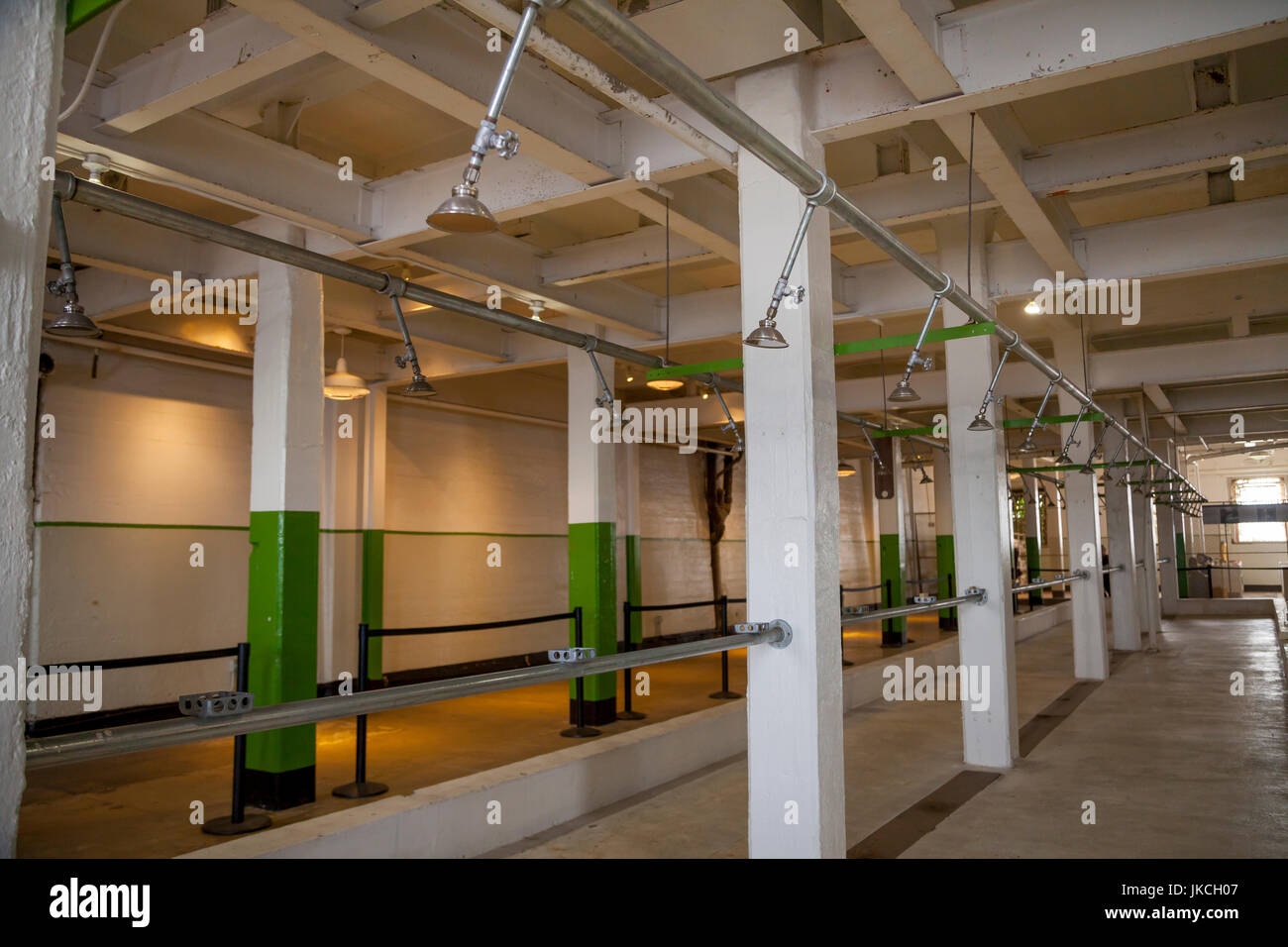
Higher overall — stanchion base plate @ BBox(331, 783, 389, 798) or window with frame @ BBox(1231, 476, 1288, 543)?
window with frame @ BBox(1231, 476, 1288, 543)

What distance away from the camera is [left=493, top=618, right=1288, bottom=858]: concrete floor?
4254 mm

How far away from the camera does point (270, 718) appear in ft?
6.09

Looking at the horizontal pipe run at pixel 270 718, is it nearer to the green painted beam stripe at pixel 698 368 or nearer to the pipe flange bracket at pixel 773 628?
Answer: the pipe flange bracket at pixel 773 628

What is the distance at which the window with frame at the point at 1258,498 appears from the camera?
26.6 meters

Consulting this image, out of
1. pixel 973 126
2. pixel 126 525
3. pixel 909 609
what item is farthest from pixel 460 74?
pixel 126 525

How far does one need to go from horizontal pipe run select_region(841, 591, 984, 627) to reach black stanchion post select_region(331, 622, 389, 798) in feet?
8.38

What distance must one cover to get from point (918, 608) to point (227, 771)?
4.65m

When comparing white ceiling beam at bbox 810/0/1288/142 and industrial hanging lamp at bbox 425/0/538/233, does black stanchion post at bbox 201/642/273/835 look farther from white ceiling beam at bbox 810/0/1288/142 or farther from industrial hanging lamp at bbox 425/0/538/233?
white ceiling beam at bbox 810/0/1288/142

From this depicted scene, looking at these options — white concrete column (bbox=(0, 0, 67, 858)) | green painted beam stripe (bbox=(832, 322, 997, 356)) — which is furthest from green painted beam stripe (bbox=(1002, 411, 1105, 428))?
white concrete column (bbox=(0, 0, 67, 858))

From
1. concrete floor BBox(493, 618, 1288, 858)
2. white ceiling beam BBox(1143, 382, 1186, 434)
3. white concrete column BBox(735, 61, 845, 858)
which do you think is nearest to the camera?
white concrete column BBox(735, 61, 845, 858)

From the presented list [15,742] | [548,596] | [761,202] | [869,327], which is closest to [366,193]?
[761,202]
